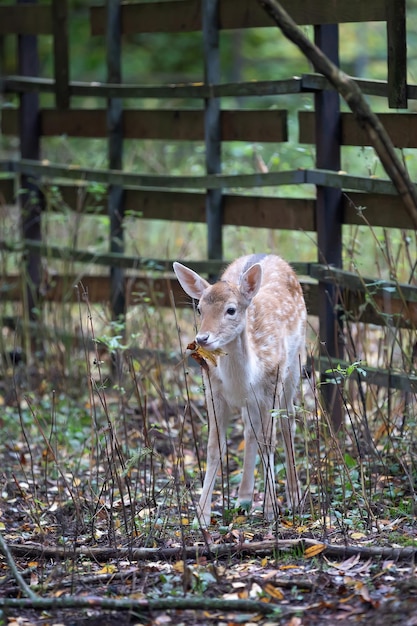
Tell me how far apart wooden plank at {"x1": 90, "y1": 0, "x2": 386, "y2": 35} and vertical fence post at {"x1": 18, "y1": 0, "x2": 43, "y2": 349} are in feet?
2.75

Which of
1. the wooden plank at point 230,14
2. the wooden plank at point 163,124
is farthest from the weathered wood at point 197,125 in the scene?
the wooden plank at point 230,14

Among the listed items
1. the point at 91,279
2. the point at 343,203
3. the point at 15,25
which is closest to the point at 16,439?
the point at 91,279

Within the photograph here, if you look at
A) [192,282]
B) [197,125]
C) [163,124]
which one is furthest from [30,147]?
[192,282]

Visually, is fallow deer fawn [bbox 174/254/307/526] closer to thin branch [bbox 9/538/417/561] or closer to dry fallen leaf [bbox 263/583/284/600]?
thin branch [bbox 9/538/417/561]

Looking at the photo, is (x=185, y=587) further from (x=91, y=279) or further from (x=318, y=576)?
(x=91, y=279)

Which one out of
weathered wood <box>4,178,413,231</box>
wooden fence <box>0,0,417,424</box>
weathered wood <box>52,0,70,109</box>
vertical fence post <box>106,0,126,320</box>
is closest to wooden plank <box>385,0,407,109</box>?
wooden fence <box>0,0,417,424</box>

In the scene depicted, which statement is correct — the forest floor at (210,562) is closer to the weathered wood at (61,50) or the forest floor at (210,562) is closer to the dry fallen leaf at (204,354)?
the dry fallen leaf at (204,354)

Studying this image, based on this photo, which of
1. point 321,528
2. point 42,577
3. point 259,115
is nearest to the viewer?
point 42,577

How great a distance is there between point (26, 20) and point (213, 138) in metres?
2.42

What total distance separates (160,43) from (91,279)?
367 inches

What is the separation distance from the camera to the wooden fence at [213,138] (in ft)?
19.5

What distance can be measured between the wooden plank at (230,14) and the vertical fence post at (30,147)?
84 centimetres

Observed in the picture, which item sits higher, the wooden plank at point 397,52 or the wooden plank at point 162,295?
the wooden plank at point 397,52

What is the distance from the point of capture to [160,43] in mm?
16625
